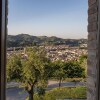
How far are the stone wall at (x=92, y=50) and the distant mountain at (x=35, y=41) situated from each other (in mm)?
89

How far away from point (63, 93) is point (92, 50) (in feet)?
1.44

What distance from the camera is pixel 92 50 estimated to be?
1.79 m

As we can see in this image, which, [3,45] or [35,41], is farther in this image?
[35,41]

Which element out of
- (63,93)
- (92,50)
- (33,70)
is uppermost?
(92,50)

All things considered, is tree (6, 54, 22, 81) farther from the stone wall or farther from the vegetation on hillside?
the stone wall

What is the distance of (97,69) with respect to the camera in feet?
5.50

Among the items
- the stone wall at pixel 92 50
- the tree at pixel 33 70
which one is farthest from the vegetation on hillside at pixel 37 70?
the stone wall at pixel 92 50

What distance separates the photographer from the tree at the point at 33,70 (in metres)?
1.76

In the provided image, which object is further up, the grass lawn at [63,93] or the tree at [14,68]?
the tree at [14,68]

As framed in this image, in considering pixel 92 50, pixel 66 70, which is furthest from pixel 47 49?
pixel 92 50

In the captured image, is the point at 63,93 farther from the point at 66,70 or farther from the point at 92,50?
the point at 92,50

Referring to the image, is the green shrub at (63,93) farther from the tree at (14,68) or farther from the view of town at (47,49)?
the tree at (14,68)

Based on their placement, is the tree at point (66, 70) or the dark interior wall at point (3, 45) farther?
the tree at point (66, 70)

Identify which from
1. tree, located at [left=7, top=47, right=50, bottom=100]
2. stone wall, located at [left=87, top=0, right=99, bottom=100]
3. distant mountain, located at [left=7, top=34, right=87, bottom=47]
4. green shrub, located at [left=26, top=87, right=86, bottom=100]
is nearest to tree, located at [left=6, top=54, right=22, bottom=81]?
tree, located at [left=7, top=47, right=50, bottom=100]
